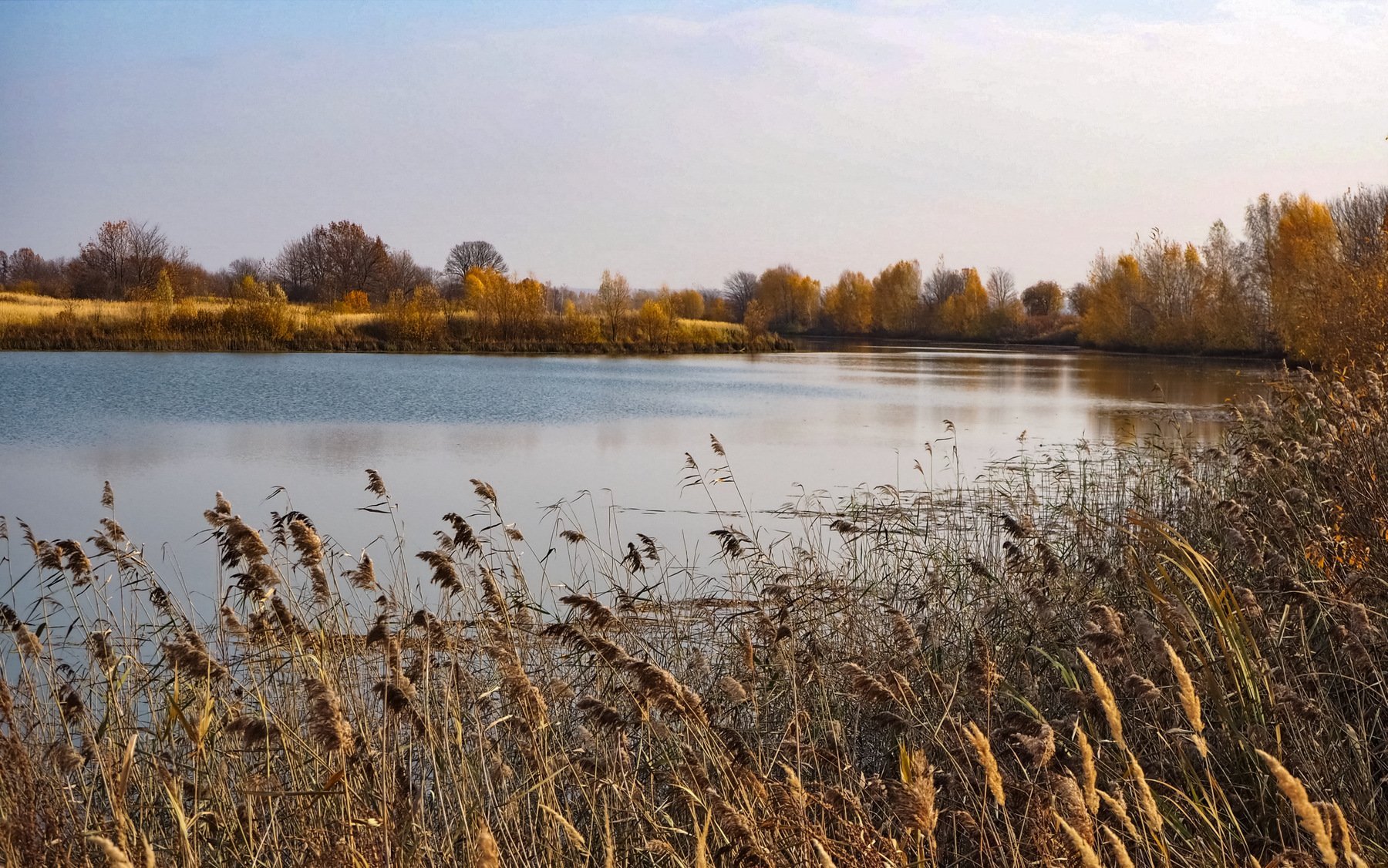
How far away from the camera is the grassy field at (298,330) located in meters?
33.3

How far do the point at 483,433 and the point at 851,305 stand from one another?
2534 inches

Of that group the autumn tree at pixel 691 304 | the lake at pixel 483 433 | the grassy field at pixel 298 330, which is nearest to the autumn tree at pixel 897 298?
the autumn tree at pixel 691 304

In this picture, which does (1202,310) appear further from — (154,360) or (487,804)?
(487,804)

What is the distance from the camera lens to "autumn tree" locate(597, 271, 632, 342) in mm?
44463

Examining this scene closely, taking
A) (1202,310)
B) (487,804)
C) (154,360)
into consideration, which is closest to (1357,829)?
(487,804)

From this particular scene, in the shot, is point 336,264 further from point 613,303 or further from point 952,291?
point 952,291

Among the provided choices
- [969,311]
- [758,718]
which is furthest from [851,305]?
[758,718]

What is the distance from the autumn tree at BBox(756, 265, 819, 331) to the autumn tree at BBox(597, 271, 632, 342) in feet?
120

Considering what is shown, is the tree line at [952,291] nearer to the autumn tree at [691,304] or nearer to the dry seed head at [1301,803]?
the autumn tree at [691,304]

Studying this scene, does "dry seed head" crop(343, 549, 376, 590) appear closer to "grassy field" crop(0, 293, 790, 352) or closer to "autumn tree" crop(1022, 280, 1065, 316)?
"grassy field" crop(0, 293, 790, 352)

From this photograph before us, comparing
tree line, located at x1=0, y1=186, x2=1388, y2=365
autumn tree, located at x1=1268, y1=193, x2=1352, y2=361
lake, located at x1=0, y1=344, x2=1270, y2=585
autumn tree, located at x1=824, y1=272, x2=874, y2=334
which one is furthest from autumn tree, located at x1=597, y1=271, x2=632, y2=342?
autumn tree, located at x1=824, y1=272, x2=874, y2=334

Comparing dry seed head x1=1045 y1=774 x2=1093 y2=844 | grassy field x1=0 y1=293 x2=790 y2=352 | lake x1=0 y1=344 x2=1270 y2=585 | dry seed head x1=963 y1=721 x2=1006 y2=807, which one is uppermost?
grassy field x1=0 y1=293 x2=790 y2=352

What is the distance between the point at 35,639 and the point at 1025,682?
333 cm

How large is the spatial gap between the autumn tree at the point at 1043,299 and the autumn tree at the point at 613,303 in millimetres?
49686
